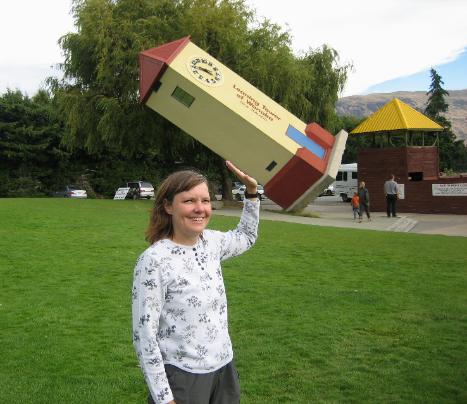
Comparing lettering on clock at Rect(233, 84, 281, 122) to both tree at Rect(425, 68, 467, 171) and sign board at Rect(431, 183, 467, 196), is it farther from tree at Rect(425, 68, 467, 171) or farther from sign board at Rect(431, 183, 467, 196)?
tree at Rect(425, 68, 467, 171)

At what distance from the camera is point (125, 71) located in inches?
945

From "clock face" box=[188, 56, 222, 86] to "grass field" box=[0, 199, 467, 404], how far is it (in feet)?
21.7

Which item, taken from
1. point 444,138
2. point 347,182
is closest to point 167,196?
point 347,182

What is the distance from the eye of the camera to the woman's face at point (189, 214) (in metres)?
2.51

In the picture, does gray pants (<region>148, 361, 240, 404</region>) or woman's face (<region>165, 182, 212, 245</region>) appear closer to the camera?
gray pants (<region>148, 361, 240, 404</region>)

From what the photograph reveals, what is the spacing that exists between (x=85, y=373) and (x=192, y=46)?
1359 cm

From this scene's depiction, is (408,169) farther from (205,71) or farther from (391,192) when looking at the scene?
(205,71)

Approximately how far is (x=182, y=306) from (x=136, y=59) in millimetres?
22579

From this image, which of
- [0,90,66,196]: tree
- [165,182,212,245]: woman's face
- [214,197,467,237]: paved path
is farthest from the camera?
[0,90,66,196]: tree

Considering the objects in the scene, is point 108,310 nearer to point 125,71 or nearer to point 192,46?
point 192,46

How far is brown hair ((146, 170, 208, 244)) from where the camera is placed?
256cm

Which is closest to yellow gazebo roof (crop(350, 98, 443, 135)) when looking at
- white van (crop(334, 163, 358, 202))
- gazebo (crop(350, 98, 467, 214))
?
gazebo (crop(350, 98, 467, 214))

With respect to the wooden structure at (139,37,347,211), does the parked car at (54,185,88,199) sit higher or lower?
lower

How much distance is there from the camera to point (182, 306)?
2.40 meters
